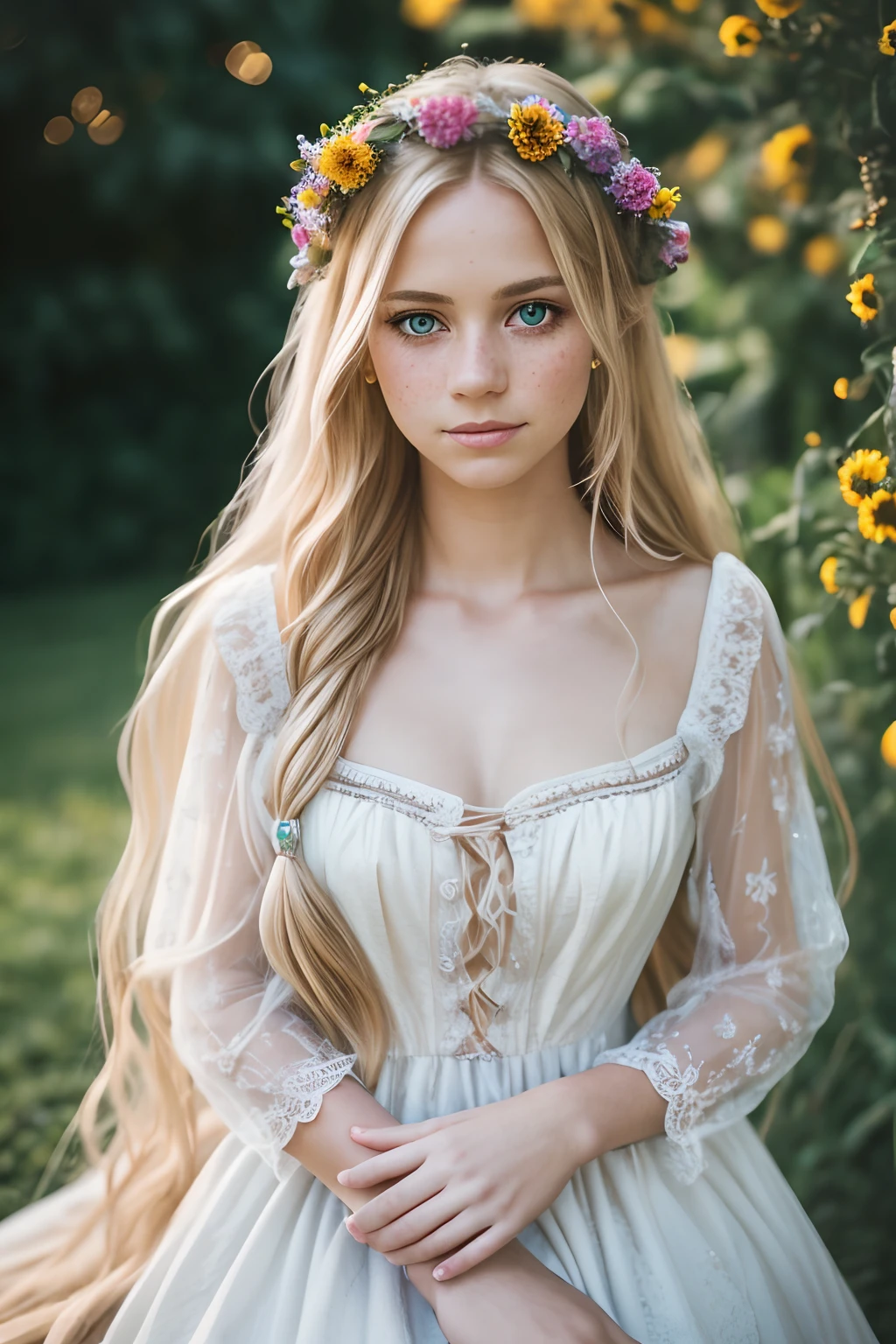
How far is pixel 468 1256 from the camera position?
123 cm

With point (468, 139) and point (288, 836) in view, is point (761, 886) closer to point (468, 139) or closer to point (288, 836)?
point (288, 836)

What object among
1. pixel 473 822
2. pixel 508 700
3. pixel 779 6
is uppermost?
pixel 779 6

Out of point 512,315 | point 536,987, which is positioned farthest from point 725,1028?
point 512,315

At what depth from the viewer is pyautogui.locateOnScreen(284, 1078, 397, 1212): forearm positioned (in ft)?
4.33

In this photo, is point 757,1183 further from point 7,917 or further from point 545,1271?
point 7,917

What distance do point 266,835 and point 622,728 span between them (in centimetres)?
43

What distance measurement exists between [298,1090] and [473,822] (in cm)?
A: 34

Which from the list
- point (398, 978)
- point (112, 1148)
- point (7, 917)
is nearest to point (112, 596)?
point (7, 917)

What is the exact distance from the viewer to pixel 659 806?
140cm

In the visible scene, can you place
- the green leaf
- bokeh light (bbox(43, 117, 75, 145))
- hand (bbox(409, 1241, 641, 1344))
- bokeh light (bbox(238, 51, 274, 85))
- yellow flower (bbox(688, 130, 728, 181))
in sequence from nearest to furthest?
hand (bbox(409, 1241, 641, 1344))
the green leaf
yellow flower (bbox(688, 130, 728, 181))
bokeh light (bbox(238, 51, 274, 85))
bokeh light (bbox(43, 117, 75, 145))

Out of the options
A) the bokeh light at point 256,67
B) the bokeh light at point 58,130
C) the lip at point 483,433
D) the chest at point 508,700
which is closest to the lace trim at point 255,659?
the chest at point 508,700

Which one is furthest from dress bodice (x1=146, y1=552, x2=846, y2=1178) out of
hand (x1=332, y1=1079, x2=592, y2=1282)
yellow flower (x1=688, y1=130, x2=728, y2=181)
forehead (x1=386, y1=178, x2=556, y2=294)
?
yellow flower (x1=688, y1=130, x2=728, y2=181)

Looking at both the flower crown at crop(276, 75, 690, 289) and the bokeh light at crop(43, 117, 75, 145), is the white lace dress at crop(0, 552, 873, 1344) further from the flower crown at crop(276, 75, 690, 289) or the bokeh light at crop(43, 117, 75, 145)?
the bokeh light at crop(43, 117, 75, 145)

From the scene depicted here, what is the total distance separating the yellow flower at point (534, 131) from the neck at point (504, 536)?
0.34 m
